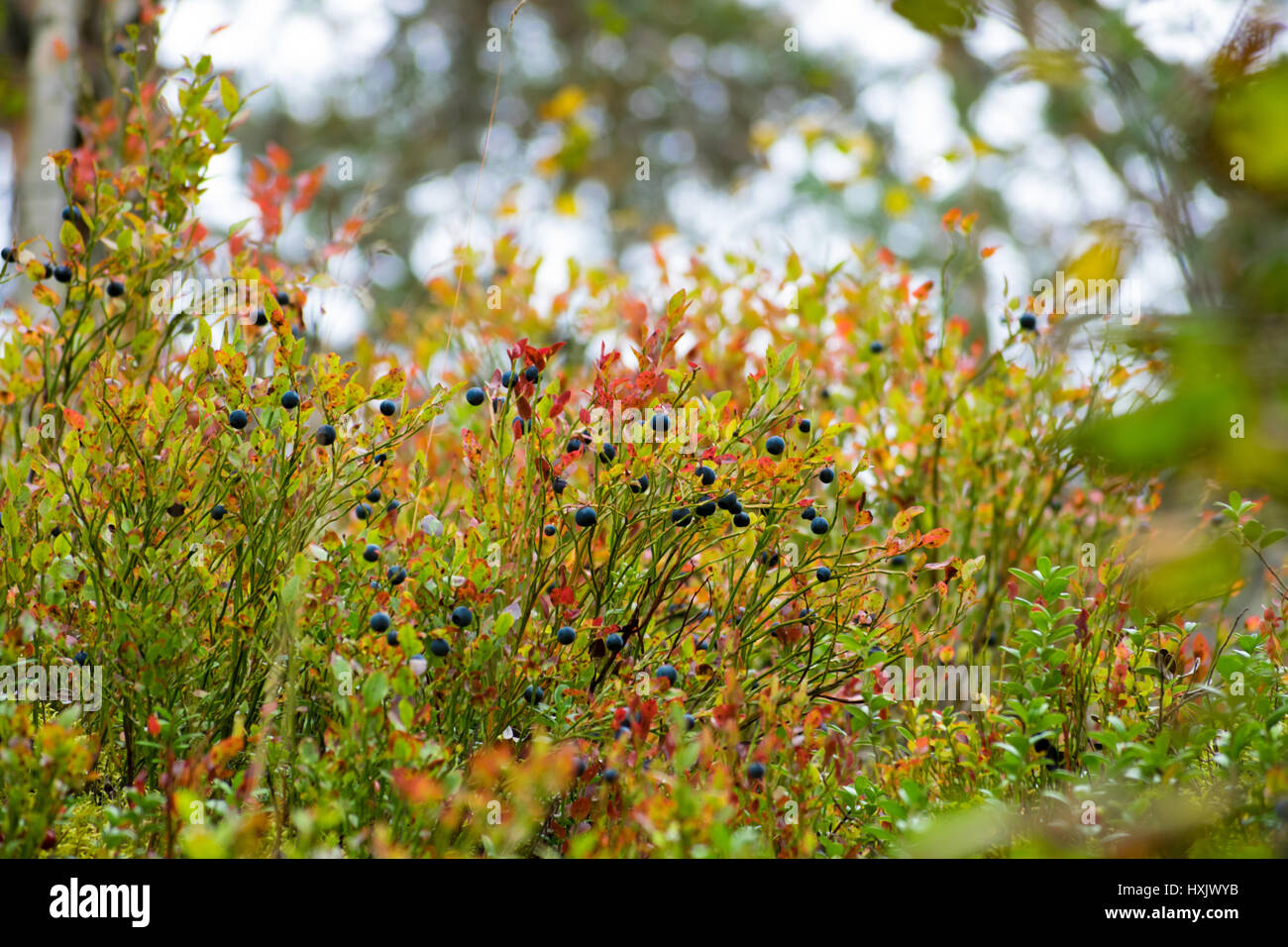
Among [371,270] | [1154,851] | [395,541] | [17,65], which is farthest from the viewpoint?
[17,65]

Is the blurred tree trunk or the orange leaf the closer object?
the orange leaf

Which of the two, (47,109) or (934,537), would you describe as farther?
(47,109)

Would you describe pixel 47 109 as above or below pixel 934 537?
above

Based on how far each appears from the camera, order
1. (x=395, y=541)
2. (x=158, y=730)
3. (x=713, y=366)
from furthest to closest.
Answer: (x=713, y=366) < (x=395, y=541) < (x=158, y=730)

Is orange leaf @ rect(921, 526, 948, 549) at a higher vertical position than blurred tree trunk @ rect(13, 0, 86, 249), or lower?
lower

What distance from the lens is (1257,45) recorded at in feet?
2.48

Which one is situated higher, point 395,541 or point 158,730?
point 395,541

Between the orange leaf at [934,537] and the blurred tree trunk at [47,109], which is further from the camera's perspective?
the blurred tree trunk at [47,109]

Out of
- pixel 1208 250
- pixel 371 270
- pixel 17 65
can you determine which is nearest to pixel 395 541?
pixel 371 270

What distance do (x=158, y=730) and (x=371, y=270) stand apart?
1.57 meters

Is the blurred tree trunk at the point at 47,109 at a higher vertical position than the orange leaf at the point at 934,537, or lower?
higher

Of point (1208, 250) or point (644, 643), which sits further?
point (644, 643)
